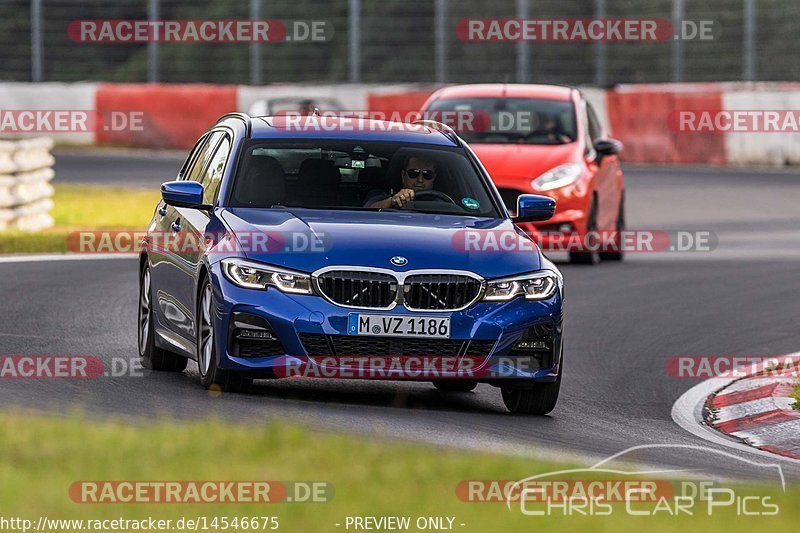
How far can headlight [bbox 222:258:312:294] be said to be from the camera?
9734 millimetres

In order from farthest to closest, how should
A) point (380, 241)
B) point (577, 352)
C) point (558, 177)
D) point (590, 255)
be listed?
point (590, 255) → point (558, 177) → point (577, 352) → point (380, 241)

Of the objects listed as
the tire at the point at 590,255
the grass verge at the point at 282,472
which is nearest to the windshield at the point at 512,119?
the tire at the point at 590,255

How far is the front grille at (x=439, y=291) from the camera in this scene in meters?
9.78

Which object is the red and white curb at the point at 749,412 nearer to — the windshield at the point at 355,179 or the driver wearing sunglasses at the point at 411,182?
the windshield at the point at 355,179

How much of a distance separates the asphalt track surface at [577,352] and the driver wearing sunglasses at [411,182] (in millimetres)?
1064

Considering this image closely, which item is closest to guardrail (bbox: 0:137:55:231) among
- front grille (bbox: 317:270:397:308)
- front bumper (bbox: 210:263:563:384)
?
front bumper (bbox: 210:263:563:384)

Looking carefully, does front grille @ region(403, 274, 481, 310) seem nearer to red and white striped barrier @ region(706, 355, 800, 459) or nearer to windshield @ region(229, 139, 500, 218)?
windshield @ region(229, 139, 500, 218)

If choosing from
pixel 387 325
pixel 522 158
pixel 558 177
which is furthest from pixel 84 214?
pixel 387 325

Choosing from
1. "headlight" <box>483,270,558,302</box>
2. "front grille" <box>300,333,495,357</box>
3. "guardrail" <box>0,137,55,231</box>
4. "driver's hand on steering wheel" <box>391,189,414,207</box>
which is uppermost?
"driver's hand on steering wheel" <box>391,189,414,207</box>

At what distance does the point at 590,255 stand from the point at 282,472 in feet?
43.3

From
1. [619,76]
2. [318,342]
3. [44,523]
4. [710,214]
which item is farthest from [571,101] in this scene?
[619,76]

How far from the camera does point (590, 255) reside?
1988 cm

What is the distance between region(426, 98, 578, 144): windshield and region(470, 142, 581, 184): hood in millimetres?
217

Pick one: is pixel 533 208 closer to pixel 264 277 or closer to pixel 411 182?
pixel 411 182
